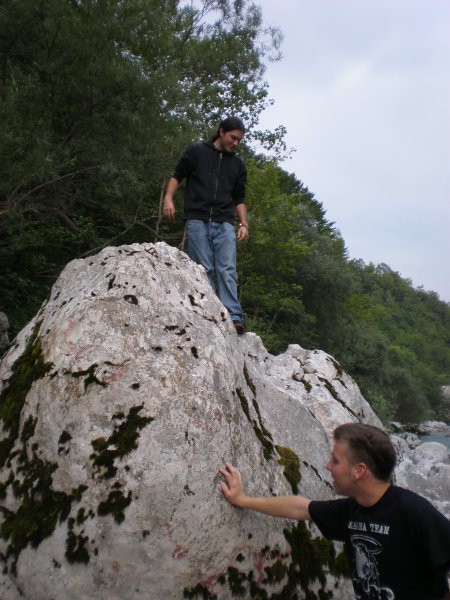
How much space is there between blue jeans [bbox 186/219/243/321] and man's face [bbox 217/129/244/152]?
0.79 meters

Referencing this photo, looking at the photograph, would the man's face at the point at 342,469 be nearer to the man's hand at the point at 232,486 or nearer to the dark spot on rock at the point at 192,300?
the man's hand at the point at 232,486

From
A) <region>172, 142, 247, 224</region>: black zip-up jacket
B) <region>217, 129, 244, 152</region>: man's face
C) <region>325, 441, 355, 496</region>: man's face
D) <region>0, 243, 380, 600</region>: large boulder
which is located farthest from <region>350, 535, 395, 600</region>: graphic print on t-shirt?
<region>217, 129, 244, 152</region>: man's face

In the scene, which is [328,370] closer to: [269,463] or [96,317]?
[269,463]

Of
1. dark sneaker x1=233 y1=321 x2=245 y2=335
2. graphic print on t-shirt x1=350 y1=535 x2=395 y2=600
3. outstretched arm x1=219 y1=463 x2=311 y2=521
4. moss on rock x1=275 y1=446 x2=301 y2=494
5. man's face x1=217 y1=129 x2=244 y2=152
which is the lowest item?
graphic print on t-shirt x1=350 y1=535 x2=395 y2=600

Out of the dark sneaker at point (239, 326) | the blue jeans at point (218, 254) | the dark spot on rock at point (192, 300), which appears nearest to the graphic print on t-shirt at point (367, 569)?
the dark spot on rock at point (192, 300)

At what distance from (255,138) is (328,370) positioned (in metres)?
20.8

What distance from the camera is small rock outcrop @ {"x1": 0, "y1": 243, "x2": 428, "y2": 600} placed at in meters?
3.03

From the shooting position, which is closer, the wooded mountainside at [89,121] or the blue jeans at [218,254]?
the blue jeans at [218,254]

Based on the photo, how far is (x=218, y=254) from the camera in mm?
5699

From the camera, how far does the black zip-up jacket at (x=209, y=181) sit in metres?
5.73

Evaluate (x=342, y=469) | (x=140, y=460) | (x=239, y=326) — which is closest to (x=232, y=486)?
(x=140, y=460)

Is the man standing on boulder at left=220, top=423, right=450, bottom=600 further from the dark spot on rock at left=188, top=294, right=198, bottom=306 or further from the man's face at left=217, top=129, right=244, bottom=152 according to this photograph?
the man's face at left=217, top=129, right=244, bottom=152

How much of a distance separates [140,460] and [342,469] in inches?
44.0

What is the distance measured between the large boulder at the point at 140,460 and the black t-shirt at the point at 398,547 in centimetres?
62
